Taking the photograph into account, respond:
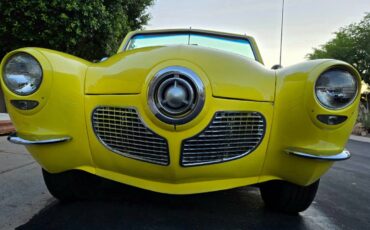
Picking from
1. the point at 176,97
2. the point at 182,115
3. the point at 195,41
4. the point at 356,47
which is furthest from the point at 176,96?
the point at 356,47

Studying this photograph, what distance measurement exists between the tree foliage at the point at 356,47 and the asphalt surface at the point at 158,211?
26050 mm

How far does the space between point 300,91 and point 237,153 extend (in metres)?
0.51

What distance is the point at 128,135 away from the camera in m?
1.99

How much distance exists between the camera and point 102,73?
2.12 meters

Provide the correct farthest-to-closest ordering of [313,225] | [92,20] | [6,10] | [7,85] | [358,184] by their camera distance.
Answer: [92,20] → [6,10] → [358,184] → [313,225] → [7,85]

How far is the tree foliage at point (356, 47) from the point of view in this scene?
25859 millimetres

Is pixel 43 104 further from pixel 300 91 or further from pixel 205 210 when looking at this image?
pixel 300 91

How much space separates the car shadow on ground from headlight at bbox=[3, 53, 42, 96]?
2.79 ft

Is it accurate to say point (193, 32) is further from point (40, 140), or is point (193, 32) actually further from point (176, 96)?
point (40, 140)

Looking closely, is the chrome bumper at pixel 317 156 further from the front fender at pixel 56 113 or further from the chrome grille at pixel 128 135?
the front fender at pixel 56 113

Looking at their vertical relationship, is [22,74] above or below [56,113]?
above

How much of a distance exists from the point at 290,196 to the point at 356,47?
2763 cm

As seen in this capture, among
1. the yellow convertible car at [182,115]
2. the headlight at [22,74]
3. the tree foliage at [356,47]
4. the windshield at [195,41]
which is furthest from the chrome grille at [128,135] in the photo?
the tree foliage at [356,47]

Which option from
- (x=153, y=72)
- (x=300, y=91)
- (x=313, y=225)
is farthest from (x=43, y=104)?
(x=313, y=225)
